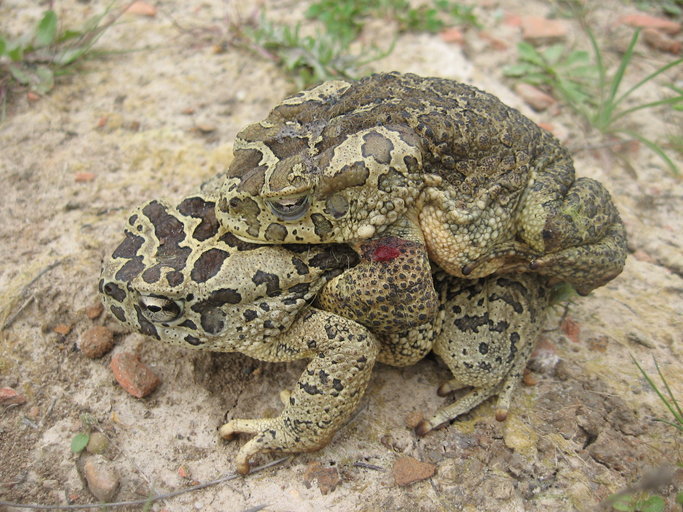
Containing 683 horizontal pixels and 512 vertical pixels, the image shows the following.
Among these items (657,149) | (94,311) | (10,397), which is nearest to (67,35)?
(94,311)

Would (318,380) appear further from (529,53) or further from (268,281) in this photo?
(529,53)

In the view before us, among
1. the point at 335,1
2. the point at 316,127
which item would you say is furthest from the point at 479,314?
the point at 335,1

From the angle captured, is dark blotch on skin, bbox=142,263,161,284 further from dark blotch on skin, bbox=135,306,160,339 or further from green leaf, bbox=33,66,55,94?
green leaf, bbox=33,66,55,94

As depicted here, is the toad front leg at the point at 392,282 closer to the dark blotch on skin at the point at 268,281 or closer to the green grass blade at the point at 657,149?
the dark blotch on skin at the point at 268,281

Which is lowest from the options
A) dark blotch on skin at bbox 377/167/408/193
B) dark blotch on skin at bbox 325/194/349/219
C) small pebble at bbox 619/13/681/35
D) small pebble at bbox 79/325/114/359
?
small pebble at bbox 79/325/114/359

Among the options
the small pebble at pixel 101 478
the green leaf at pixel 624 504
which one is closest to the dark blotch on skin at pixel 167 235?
the small pebble at pixel 101 478

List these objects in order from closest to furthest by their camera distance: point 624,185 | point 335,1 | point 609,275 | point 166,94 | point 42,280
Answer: point 609,275
point 42,280
point 624,185
point 166,94
point 335,1

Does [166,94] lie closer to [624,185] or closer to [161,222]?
[161,222]

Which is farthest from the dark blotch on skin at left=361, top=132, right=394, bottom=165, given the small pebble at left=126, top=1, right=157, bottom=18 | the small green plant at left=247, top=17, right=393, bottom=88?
the small pebble at left=126, top=1, right=157, bottom=18
